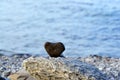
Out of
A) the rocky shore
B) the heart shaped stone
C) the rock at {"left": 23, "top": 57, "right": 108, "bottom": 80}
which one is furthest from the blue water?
the rock at {"left": 23, "top": 57, "right": 108, "bottom": 80}

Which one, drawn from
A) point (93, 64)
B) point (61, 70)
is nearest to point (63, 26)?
point (93, 64)

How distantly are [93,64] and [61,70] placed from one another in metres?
2.59

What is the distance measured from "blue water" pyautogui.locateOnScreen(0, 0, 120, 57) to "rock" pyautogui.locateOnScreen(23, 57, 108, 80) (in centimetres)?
317

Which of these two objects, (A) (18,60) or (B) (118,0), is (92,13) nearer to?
(B) (118,0)

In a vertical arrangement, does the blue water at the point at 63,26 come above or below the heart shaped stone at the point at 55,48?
below

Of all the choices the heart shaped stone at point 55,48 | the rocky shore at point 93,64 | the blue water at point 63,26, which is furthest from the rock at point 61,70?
the blue water at point 63,26

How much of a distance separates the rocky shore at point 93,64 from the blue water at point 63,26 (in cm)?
39

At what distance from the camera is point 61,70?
275cm

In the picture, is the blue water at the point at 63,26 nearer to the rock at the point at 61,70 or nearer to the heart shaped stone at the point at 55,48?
the heart shaped stone at the point at 55,48

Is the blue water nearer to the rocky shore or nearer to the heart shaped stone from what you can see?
the rocky shore

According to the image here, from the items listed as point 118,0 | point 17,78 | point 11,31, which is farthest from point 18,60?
point 118,0

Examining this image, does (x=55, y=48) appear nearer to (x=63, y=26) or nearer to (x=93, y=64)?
(x=93, y=64)

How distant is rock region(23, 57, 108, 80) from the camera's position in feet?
8.78

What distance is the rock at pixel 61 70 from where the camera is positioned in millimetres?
2676
